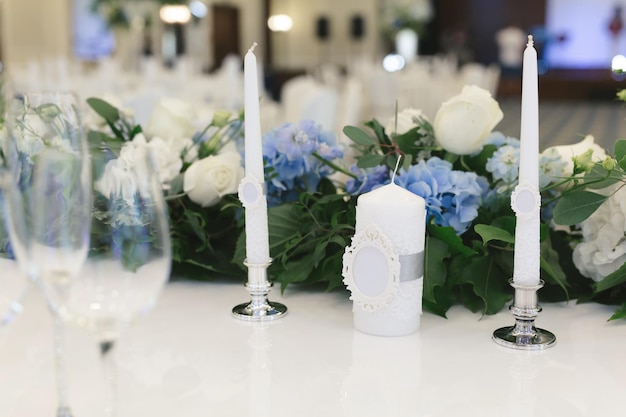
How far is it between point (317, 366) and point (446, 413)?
0.17m

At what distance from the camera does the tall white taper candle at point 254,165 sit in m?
1.00

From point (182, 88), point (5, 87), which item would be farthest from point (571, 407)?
point (182, 88)

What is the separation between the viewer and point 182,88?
5.25m

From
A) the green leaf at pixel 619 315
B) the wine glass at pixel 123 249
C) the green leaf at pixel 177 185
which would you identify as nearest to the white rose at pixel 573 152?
the green leaf at pixel 619 315

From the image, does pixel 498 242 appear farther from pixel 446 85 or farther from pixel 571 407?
pixel 446 85

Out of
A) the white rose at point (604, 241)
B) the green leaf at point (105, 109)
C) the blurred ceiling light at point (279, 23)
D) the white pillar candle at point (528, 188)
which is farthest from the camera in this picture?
the blurred ceiling light at point (279, 23)

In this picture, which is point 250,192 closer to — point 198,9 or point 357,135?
point 357,135

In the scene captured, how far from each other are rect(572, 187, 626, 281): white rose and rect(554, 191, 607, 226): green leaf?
35 mm

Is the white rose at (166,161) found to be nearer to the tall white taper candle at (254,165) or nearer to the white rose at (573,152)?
the tall white taper candle at (254,165)

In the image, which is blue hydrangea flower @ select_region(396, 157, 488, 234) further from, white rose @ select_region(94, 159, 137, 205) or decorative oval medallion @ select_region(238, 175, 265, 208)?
white rose @ select_region(94, 159, 137, 205)

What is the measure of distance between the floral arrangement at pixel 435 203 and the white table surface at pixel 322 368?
6 cm

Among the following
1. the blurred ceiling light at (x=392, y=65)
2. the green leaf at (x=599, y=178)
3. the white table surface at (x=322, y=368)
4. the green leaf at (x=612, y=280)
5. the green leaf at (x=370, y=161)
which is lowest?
the white table surface at (x=322, y=368)

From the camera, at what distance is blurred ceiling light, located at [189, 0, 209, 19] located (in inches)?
449

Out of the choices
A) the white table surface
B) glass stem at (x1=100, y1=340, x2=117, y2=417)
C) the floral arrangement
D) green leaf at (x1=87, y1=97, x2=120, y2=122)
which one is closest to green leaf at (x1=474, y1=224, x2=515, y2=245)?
the floral arrangement
